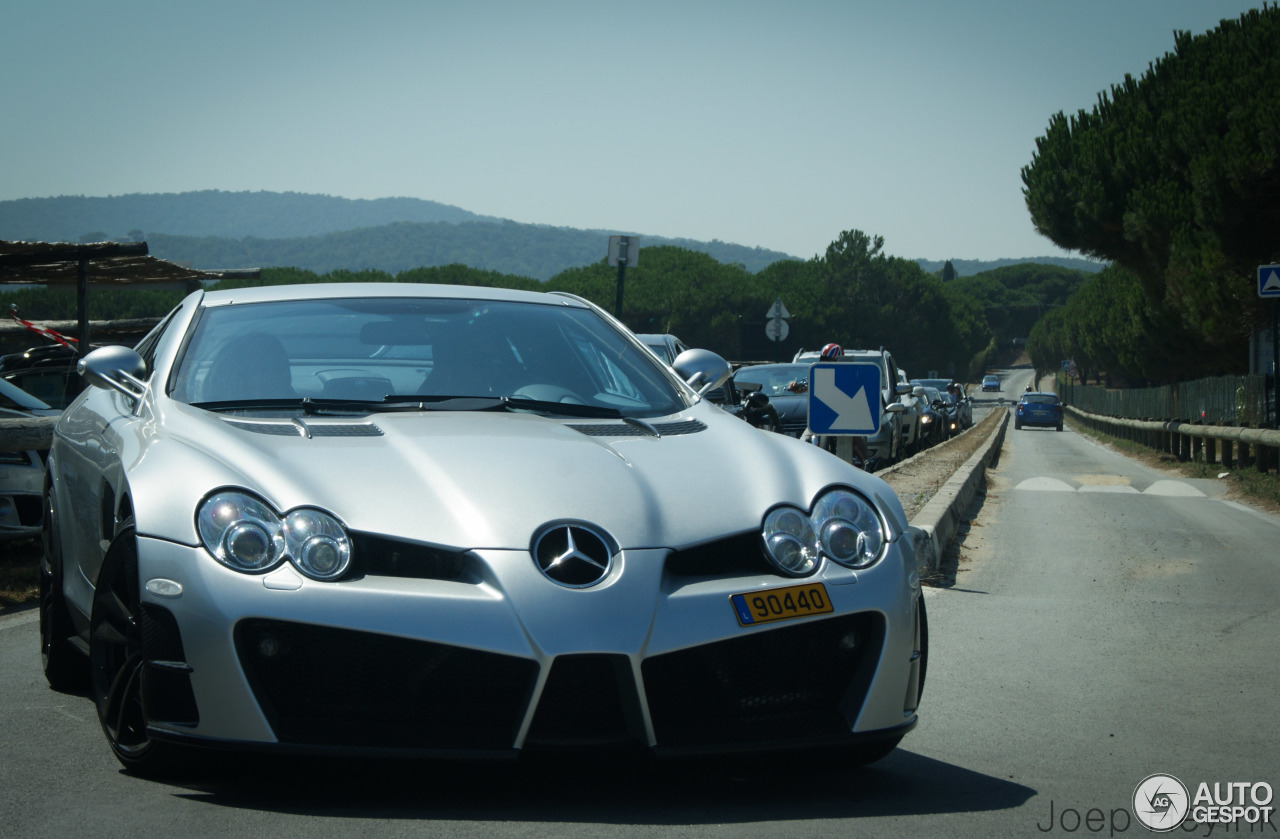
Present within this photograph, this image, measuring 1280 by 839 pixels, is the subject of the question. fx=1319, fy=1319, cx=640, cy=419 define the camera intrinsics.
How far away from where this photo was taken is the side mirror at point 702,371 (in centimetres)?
485

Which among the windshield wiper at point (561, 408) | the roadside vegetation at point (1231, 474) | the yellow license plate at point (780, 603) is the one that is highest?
the windshield wiper at point (561, 408)

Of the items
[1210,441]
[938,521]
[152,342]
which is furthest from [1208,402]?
[152,342]

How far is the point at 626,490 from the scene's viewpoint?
3379 millimetres

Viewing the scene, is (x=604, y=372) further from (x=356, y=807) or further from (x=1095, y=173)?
(x=1095, y=173)

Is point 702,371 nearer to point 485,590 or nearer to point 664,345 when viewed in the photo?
point 485,590

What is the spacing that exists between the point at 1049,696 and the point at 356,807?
116 inches

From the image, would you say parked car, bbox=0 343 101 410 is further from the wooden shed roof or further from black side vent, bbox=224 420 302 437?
black side vent, bbox=224 420 302 437

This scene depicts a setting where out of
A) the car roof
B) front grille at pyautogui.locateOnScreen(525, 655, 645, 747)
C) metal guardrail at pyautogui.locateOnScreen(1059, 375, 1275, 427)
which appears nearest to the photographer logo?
front grille at pyautogui.locateOnScreen(525, 655, 645, 747)

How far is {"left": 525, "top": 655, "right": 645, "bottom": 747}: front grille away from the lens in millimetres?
3020

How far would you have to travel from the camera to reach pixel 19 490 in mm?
7734

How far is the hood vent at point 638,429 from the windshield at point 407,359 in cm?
23

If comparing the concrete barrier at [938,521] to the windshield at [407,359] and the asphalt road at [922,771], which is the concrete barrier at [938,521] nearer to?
the asphalt road at [922,771]

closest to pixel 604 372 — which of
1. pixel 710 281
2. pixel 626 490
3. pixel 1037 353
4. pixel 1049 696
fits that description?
pixel 626 490

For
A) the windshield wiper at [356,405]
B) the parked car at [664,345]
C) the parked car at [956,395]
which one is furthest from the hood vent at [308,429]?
the parked car at [956,395]
